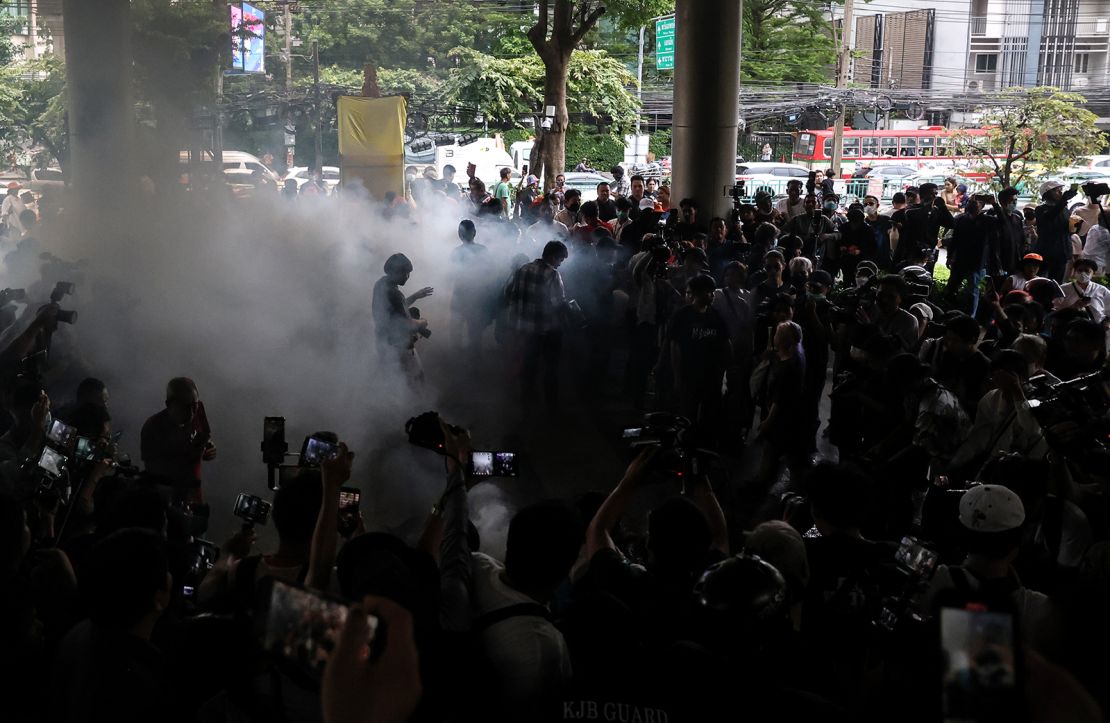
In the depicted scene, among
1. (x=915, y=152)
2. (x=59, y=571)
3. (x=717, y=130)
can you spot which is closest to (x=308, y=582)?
(x=59, y=571)

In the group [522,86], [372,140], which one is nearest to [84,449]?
[372,140]

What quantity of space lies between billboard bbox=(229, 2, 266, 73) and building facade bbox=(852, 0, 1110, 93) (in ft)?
93.8

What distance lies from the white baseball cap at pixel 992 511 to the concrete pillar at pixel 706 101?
1056 cm

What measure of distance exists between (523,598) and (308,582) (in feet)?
2.05

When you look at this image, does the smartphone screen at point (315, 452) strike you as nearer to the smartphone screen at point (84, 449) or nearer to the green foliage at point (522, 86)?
the smartphone screen at point (84, 449)

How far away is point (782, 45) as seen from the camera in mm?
38812

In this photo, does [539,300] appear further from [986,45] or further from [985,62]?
[985,62]

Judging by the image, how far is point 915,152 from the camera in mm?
35062

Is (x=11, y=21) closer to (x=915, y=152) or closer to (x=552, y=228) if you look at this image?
(x=552, y=228)

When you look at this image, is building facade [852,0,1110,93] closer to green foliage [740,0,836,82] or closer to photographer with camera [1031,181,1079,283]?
green foliage [740,0,836,82]

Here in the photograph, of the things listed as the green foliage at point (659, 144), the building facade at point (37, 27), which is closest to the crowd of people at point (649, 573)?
the building facade at point (37, 27)

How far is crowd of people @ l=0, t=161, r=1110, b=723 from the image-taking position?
2.05 m

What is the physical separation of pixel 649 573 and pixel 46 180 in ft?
50.1

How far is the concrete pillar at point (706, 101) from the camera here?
45.2ft
